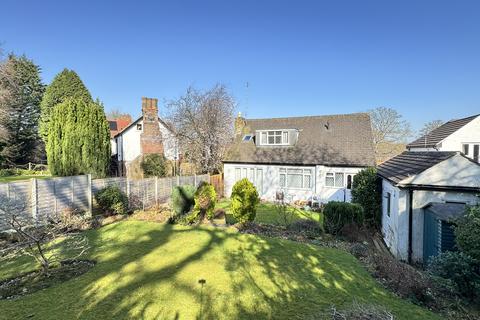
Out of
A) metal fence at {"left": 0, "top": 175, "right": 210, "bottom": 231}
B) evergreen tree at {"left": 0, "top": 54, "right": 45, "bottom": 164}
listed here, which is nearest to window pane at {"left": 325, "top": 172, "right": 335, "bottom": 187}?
metal fence at {"left": 0, "top": 175, "right": 210, "bottom": 231}

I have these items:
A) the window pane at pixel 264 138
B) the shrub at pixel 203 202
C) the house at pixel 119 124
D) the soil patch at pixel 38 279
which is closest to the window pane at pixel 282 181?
the window pane at pixel 264 138

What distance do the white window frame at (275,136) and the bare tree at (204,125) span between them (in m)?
3.35

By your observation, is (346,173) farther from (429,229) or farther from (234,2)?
(234,2)

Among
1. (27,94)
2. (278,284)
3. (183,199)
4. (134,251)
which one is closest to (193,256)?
(134,251)

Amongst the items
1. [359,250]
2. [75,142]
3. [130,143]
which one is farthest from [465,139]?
[130,143]

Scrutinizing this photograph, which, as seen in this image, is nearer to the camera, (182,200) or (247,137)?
(182,200)

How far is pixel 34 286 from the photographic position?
5570 millimetres

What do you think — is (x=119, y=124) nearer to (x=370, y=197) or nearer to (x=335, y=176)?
(x=335, y=176)

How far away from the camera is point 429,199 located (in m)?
8.61

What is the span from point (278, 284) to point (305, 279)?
688mm

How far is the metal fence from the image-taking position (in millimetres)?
9672

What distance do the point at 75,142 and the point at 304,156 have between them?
591 inches

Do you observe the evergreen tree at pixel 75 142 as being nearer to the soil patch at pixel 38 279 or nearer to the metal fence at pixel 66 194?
the metal fence at pixel 66 194

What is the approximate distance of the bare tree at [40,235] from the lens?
6070 mm
